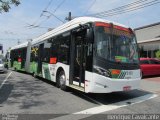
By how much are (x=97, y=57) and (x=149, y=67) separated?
475 inches

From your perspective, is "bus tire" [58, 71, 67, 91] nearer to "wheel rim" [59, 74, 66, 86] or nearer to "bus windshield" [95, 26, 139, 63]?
"wheel rim" [59, 74, 66, 86]

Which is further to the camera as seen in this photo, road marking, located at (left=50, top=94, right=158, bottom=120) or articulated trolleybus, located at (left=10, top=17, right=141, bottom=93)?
articulated trolleybus, located at (left=10, top=17, right=141, bottom=93)

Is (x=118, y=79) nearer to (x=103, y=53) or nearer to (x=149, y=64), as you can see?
(x=103, y=53)

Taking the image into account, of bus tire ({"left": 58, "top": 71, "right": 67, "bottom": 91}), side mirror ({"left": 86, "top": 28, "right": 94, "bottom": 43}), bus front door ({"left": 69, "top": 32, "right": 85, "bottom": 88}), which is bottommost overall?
bus tire ({"left": 58, "top": 71, "right": 67, "bottom": 91})

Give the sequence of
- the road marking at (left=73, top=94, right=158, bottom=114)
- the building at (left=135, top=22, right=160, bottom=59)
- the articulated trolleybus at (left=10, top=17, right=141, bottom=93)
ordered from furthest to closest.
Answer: the building at (left=135, top=22, right=160, bottom=59), the articulated trolleybus at (left=10, top=17, right=141, bottom=93), the road marking at (left=73, top=94, right=158, bottom=114)

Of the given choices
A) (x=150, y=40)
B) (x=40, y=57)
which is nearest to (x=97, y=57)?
(x=40, y=57)

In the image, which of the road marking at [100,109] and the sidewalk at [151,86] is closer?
the road marking at [100,109]

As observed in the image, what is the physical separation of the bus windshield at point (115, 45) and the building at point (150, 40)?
18597 mm

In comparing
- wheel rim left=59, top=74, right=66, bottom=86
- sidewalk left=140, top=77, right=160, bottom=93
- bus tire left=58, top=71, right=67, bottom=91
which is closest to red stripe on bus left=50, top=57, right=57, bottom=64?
bus tire left=58, top=71, right=67, bottom=91

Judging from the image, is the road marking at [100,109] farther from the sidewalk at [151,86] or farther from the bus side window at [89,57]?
the sidewalk at [151,86]

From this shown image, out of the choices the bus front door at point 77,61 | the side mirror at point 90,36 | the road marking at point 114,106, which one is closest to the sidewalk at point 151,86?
the road marking at point 114,106

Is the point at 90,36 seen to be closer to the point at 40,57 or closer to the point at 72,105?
the point at 72,105

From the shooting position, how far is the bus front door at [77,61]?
11.0m

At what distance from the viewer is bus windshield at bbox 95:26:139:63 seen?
392 inches
